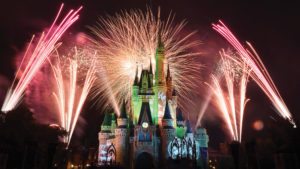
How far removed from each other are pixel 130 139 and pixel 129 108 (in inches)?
460

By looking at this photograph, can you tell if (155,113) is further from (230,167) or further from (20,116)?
(20,116)

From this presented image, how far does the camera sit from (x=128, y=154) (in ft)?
219

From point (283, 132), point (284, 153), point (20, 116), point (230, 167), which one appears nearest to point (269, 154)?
point (283, 132)

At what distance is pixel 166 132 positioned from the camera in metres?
67.4

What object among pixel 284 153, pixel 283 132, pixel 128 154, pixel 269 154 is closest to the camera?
pixel 284 153

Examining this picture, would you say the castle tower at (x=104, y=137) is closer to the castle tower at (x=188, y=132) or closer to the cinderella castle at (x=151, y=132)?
the cinderella castle at (x=151, y=132)

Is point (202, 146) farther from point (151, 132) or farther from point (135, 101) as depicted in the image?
point (135, 101)

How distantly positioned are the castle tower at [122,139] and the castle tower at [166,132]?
7.88m

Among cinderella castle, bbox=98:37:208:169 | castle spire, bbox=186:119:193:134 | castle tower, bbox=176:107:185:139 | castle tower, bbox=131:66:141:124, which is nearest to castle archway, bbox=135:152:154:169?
cinderella castle, bbox=98:37:208:169

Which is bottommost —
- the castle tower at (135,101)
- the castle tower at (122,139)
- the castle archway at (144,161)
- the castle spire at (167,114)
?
the castle archway at (144,161)

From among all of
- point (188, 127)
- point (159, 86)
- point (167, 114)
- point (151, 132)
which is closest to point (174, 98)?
point (159, 86)

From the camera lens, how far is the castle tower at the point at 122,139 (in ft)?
216

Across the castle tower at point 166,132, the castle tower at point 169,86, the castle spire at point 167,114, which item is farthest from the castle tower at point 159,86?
the castle tower at point 166,132

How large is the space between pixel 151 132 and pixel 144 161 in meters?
6.16
